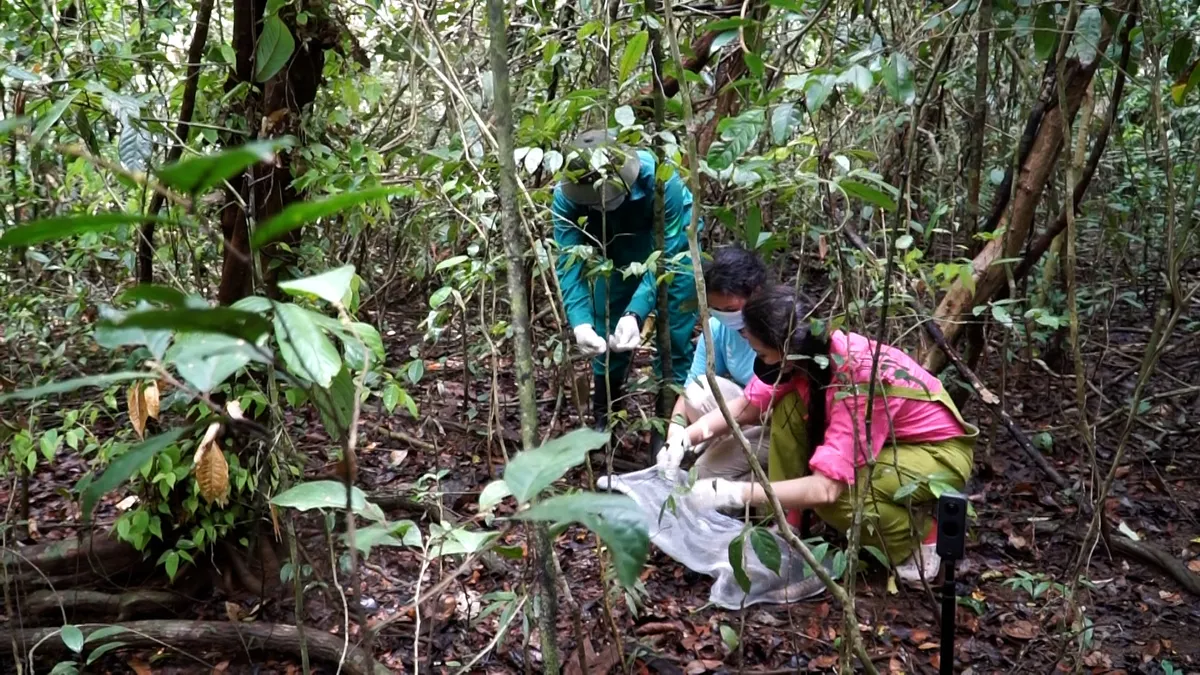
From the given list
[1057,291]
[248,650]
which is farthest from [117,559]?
[1057,291]

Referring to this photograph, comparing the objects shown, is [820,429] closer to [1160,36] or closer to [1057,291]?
[1160,36]

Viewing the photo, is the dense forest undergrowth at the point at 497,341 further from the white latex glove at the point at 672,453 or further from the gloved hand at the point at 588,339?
the gloved hand at the point at 588,339

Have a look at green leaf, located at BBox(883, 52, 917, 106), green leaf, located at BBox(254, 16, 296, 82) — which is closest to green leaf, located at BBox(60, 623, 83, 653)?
green leaf, located at BBox(254, 16, 296, 82)

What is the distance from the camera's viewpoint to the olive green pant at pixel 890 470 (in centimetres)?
238

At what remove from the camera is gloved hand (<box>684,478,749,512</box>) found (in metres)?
2.53

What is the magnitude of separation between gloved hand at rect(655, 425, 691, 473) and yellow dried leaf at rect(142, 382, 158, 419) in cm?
138

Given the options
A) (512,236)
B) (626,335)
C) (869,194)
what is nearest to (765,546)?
(869,194)

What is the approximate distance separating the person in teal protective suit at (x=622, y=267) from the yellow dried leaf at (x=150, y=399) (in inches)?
41.7

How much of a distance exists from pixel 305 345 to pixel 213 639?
1.92 meters

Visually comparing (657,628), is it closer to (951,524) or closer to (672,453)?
(672,453)

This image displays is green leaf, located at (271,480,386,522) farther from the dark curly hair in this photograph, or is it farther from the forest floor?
the dark curly hair

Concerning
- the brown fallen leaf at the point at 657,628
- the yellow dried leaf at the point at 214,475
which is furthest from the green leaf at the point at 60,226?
the brown fallen leaf at the point at 657,628

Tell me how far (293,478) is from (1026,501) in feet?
7.79

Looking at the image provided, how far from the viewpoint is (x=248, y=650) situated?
7.51 feet
